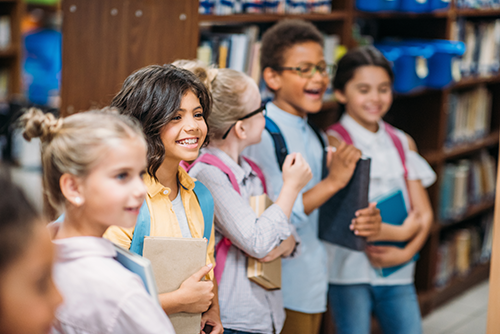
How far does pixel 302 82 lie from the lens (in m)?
1.97

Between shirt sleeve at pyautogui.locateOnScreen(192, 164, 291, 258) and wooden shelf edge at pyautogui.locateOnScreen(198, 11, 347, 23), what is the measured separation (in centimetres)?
71

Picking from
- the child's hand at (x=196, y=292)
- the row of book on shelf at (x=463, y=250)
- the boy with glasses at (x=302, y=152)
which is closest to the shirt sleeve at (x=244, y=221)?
the child's hand at (x=196, y=292)

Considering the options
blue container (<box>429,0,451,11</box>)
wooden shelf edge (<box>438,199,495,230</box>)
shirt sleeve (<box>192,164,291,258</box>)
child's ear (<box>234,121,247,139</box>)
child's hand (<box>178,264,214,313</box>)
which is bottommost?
wooden shelf edge (<box>438,199,495,230</box>)

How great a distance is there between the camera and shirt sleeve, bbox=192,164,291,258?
4.79 feet

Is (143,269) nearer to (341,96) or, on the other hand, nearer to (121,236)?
(121,236)

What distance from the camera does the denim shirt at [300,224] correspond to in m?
1.88

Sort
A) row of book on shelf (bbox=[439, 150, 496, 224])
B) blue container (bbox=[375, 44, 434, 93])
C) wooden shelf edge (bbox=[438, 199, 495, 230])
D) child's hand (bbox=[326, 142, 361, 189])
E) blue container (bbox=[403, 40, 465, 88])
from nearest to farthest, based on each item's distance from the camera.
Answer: child's hand (bbox=[326, 142, 361, 189]) < blue container (bbox=[375, 44, 434, 93]) < blue container (bbox=[403, 40, 465, 88]) < row of book on shelf (bbox=[439, 150, 496, 224]) < wooden shelf edge (bbox=[438, 199, 495, 230])

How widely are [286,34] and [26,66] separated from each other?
320cm

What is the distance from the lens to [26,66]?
4531 millimetres

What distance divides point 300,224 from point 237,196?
44 cm

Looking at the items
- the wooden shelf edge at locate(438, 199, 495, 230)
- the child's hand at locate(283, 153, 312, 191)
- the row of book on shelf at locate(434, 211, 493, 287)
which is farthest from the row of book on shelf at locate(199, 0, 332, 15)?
the row of book on shelf at locate(434, 211, 493, 287)

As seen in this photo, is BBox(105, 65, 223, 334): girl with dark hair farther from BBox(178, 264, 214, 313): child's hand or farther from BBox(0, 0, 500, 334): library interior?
BBox(0, 0, 500, 334): library interior

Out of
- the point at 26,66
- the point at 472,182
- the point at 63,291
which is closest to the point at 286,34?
the point at 63,291

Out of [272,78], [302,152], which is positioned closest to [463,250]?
[302,152]
